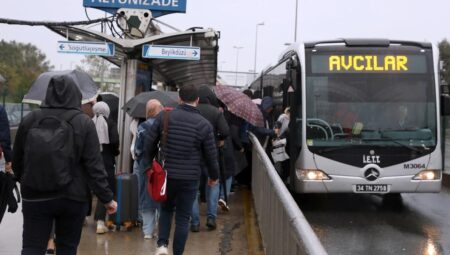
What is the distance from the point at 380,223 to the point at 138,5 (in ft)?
21.1

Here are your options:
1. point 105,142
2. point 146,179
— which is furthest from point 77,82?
point 146,179

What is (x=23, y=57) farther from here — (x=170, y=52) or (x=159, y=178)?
(x=159, y=178)

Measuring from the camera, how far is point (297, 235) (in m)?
3.21

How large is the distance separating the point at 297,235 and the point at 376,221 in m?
6.29

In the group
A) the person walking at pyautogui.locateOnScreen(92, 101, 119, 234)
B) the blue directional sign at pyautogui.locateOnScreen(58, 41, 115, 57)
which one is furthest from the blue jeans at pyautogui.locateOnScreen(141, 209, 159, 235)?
the blue directional sign at pyautogui.locateOnScreen(58, 41, 115, 57)

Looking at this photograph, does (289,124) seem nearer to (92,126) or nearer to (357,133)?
(357,133)

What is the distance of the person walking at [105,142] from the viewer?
6.95m

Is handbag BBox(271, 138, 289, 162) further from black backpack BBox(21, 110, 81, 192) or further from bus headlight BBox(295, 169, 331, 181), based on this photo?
black backpack BBox(21, 110, 81, 192)

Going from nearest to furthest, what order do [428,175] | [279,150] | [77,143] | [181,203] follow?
[77,143], [181,203], [428,175], [279,150]

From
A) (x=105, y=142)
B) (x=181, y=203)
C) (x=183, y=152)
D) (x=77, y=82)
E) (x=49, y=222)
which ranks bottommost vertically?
(x=181, y=203)

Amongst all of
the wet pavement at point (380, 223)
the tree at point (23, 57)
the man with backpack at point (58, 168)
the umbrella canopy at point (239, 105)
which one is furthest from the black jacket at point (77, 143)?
the tree at point (23, 57)

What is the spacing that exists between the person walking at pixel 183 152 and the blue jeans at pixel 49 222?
1.36 metres

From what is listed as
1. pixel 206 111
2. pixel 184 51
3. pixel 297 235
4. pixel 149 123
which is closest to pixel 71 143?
pixel 297 235

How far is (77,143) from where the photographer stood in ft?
13.1
